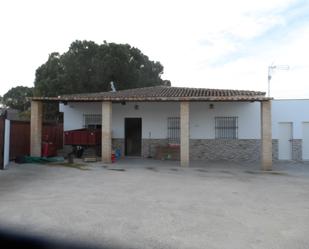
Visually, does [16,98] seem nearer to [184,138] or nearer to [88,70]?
[88,70]

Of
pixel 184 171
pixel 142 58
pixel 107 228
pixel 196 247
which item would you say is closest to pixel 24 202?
pixel 107 228

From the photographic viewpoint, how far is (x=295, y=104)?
55.9ft

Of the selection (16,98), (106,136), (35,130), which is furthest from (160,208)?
(16,98)

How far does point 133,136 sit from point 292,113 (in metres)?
8.81

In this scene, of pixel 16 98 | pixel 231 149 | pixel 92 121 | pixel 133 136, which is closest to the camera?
pixel 231 149

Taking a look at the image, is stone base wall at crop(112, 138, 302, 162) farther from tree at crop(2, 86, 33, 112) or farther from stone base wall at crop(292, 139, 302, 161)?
tree at crop(2, 86, 33, 112)

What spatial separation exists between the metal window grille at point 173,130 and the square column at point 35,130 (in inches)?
267

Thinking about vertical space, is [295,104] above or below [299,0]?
below

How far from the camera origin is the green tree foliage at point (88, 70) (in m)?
29.8

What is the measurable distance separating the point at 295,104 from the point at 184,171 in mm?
7962

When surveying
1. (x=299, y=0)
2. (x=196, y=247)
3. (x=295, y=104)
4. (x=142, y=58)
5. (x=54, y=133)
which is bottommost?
(x=196, y=247)

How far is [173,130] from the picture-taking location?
18016mm

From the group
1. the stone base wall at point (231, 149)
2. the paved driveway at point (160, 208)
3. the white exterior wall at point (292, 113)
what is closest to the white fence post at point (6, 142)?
the paved driveway at point (160, 208)

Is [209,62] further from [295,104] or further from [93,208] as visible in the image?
[93,208]
